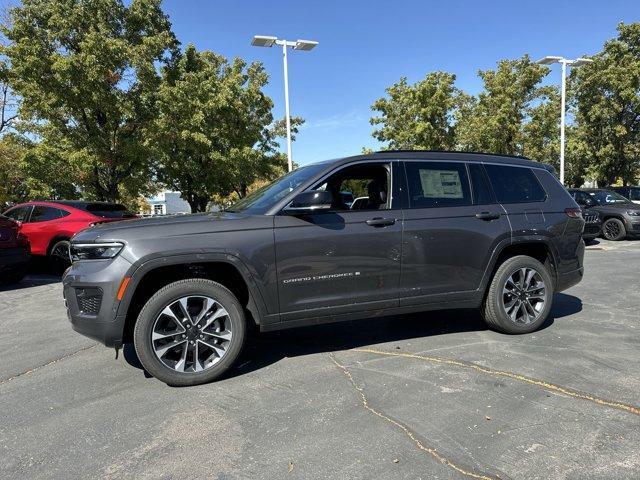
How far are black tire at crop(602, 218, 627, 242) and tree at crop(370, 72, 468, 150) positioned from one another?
12923 millimetres

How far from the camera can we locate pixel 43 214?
9.87m

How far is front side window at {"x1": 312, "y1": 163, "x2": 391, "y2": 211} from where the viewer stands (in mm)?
4316

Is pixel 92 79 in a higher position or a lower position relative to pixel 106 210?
higher

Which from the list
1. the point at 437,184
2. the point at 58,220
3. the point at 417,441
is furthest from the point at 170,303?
the point at 58,220

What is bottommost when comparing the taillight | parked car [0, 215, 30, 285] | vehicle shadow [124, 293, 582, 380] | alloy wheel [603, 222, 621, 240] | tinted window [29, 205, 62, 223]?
vehicle shadow [124, 293, 582, 380]

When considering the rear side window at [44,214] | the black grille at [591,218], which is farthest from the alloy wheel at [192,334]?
the black grille at [591,218]

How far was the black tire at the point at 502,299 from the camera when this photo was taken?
4688 mm

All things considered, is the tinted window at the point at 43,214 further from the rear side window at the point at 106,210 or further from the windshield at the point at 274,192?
the windshield at the point at 274,192

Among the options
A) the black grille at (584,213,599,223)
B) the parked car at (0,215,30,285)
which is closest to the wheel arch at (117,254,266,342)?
the parked car at (0,215,30,285)

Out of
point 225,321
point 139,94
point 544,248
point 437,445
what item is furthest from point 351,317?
point 139,94

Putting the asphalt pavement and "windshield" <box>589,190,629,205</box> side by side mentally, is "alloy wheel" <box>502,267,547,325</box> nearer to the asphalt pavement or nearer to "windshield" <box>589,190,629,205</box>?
the asphalt pavement

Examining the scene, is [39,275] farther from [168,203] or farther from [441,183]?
[168,203]

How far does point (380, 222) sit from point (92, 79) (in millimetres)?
15154

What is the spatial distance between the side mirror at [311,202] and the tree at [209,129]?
51.0 feet
